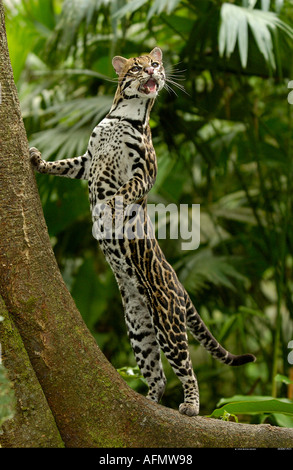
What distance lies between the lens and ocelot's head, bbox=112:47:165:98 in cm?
217

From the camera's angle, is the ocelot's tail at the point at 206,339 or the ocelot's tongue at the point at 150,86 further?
the ocelot's tail at the point at 206,339

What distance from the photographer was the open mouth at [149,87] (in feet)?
7.13

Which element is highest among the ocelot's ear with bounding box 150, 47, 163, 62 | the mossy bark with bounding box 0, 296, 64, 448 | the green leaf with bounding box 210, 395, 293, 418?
the ocelot's ear with bounding box 150, 47, 163, 62

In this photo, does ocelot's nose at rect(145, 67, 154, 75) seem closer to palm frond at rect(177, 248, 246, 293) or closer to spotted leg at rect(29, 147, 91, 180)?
spotted leg at rect(29, 147, 91, 180)

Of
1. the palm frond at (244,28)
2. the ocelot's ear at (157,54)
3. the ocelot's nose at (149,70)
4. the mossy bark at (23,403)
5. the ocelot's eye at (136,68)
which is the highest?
the palm frond at (244,28)

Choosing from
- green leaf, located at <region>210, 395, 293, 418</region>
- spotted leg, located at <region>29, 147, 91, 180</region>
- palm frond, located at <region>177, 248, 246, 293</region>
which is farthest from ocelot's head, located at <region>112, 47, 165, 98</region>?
palm frond, located at <region>177, 248, 246, 293</region>

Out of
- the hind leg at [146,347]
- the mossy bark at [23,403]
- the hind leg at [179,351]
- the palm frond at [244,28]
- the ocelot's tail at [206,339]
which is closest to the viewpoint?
the mossy bark at [23,403]

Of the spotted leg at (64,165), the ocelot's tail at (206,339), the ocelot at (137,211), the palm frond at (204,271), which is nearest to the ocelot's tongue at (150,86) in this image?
the ocelot at (137,211)

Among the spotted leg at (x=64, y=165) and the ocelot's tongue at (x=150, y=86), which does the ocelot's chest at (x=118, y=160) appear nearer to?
the spotted leg at (x=64, y=165)

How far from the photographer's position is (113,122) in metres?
2.31

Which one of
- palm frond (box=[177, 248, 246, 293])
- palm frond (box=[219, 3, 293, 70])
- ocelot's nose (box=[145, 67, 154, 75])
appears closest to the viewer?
ocelot's nose (box=[145, 67, 154, 75])

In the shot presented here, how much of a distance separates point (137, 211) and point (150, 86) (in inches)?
19.1

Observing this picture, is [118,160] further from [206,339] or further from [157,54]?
[206,339]

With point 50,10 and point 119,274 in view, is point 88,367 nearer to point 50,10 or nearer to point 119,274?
point 119,274
